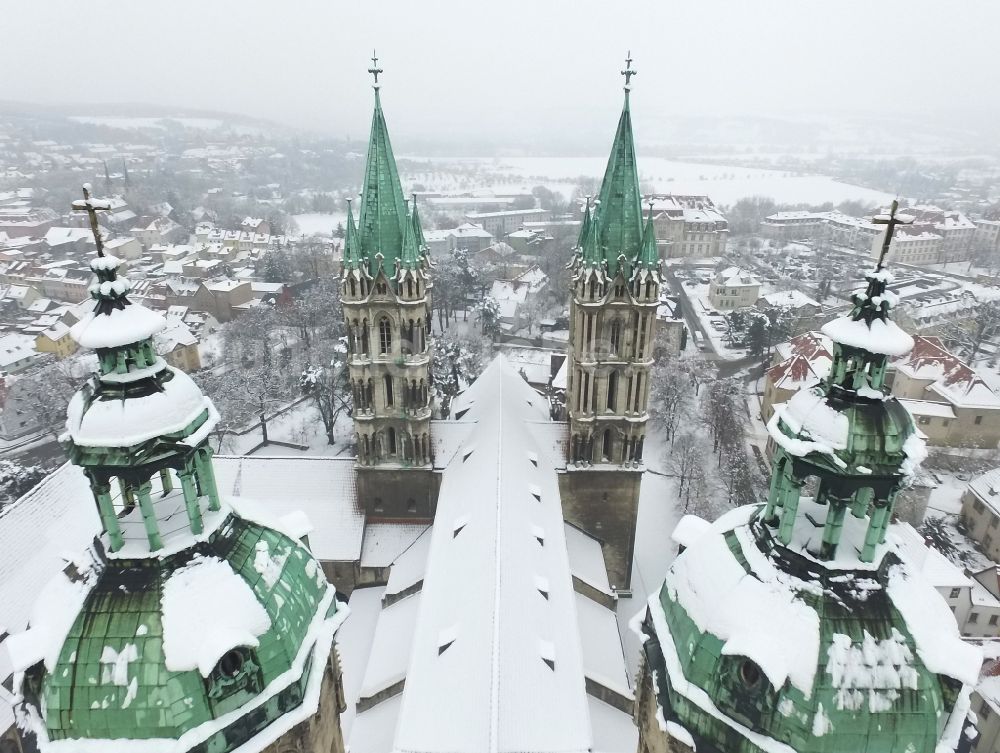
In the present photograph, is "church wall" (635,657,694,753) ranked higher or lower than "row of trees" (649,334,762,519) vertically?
higher

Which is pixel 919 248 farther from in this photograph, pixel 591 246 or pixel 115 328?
pixel 115 328

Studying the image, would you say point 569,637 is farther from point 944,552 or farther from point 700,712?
point 944,552

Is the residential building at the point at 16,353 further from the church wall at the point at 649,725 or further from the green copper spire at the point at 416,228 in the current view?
the church wall at the point at 649,725

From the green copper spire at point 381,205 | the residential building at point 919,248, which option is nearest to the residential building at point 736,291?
the residential building at point 919,248

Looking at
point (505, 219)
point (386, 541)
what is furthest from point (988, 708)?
point (505, 219)

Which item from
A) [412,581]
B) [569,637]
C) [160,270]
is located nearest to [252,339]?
[160,270]

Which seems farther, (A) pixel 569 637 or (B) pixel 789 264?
(B) pixel 789 264

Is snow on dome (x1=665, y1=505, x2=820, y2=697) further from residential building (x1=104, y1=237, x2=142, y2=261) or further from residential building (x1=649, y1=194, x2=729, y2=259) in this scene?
residential building (x1=104, y1=237, x2=142, y2=261)

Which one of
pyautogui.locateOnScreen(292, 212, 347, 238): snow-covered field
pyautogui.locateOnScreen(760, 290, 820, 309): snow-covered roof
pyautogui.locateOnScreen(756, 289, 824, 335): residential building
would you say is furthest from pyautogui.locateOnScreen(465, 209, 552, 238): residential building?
pyautogui.locateOnScreen(756, 289, 824, 335): residential building
